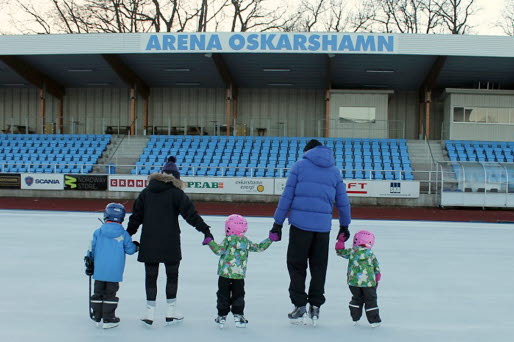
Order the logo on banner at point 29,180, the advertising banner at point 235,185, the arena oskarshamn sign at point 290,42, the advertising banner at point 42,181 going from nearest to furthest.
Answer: the advertising banner at point 235,185 < the advertising banner at point 42,181 < the logo on banner at point 29,180 < the arena oskarshamn sign at point 290,42

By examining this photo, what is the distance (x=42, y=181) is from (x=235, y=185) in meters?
8.09

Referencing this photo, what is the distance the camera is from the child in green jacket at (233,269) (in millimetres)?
3789

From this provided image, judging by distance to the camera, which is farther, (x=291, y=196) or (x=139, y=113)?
(x=139, y=113)

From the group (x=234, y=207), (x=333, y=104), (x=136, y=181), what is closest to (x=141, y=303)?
(x=234, y=207)

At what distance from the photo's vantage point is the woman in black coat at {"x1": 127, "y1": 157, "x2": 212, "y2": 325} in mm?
3818

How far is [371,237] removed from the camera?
4.00 meters

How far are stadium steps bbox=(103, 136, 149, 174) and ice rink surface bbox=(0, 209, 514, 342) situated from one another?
12.7m

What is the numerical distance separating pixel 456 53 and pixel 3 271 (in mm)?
18685

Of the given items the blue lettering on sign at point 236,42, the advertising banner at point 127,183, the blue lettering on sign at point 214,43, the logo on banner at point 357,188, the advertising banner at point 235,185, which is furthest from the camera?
the blue lettering on sign at point 214,43

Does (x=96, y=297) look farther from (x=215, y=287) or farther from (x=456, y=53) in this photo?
(x=456, y=53)

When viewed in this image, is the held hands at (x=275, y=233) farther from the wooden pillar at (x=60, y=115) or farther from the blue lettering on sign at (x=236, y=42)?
the wooden pillar at (x=60, y=115)

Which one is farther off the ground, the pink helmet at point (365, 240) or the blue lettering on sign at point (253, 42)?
the blue lettering on sign at point (253, 42)

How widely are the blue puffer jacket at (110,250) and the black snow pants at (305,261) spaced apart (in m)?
1.47

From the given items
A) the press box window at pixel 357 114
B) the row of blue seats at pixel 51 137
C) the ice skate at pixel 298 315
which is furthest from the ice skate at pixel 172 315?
the row of blue seats at pixel 51 137
